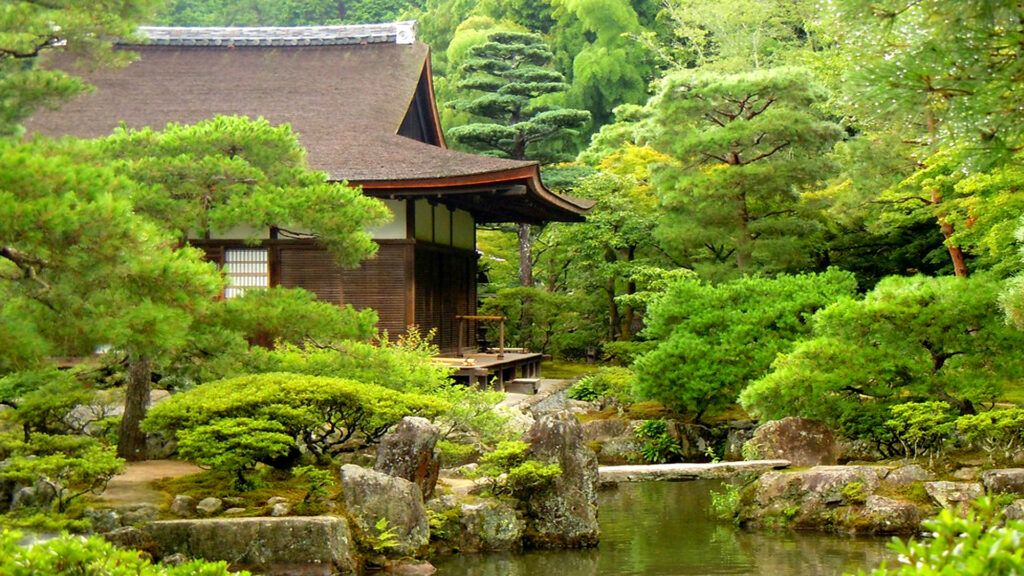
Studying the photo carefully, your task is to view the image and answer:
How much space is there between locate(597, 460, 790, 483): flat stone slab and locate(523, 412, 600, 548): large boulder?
188 cm

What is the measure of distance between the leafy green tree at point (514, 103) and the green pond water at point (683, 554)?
45.4 ft

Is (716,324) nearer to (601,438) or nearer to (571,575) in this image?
(601,438)

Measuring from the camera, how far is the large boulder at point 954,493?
10.7 m

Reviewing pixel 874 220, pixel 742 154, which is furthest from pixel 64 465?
pixel 874 220

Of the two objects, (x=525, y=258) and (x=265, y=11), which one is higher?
(x=265, y=11)

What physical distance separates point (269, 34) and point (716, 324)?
11.5 metres

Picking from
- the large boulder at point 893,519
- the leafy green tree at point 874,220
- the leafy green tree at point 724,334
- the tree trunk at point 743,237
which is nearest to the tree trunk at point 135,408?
the large boulder at point 893,519

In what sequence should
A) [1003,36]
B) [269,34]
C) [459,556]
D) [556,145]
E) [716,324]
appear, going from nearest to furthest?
[1003,36] → [459,556] → [716,324] → [269,34] → [556,145]

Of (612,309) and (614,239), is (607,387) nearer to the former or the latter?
(614,239)

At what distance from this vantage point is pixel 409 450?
9609mm

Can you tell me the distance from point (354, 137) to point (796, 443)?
8890 millimetres

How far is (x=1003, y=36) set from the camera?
21.3ft

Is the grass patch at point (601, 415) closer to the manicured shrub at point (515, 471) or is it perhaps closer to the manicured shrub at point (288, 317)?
the manicured shrub at point (515, 471)

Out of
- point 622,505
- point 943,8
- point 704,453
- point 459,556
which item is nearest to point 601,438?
point 704,453
